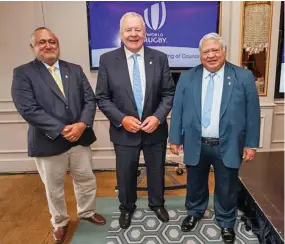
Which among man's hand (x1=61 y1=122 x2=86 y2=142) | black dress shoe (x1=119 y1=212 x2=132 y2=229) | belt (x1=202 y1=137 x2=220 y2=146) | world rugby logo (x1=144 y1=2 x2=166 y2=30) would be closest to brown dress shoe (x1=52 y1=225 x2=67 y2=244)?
black dress shoe (x1=119 y1=212 x2=132 y2=229)

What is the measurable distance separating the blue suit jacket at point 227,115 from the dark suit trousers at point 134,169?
0.24 meters

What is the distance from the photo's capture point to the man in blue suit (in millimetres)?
1854

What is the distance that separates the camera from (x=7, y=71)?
3186mm

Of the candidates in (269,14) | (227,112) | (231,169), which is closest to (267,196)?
(231,169)

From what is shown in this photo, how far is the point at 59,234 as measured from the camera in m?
2.16

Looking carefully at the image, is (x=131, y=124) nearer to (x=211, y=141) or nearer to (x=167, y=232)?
(x=211, y=141)

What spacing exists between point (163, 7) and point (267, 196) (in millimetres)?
2098

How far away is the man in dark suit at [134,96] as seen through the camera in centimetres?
203

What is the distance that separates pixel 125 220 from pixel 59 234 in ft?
1.66

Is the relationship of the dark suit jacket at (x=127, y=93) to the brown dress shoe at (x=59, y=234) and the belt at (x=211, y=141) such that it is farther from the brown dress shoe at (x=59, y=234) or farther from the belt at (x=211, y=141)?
the brown dress shoe at (x=59, y=234)

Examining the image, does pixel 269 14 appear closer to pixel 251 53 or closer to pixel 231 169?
pixel 251 53

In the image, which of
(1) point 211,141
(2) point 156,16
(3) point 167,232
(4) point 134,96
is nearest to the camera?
(1) point 211,141

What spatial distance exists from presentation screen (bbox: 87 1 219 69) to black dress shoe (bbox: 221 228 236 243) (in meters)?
1.79

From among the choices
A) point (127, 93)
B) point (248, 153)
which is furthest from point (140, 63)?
point (248, 153)
